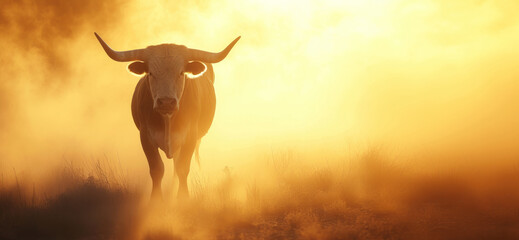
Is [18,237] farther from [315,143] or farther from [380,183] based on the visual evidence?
[315,143]

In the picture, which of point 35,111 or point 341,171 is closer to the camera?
point 341,171

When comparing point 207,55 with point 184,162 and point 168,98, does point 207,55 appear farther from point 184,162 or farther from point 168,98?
point 184,162

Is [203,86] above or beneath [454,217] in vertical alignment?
above

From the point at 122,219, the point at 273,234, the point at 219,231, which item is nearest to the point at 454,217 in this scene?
the point at 273,234

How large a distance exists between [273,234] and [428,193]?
233cm

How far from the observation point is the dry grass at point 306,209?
522 cm

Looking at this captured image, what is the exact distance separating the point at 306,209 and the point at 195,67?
251cm

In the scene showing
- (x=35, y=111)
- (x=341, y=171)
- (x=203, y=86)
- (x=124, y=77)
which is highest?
(x=124, y=77)

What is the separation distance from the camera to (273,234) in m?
5.30

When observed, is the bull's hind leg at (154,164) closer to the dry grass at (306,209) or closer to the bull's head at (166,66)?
the dry grass at (306,209)

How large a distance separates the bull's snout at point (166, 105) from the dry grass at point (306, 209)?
4.11 ft

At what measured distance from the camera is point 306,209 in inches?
235

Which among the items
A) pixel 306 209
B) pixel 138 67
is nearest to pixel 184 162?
pixel 138 67

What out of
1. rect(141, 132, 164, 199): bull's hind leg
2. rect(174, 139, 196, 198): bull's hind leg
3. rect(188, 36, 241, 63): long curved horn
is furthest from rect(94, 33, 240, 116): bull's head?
rect(174, 139, 196, 198): bull's hind leg
